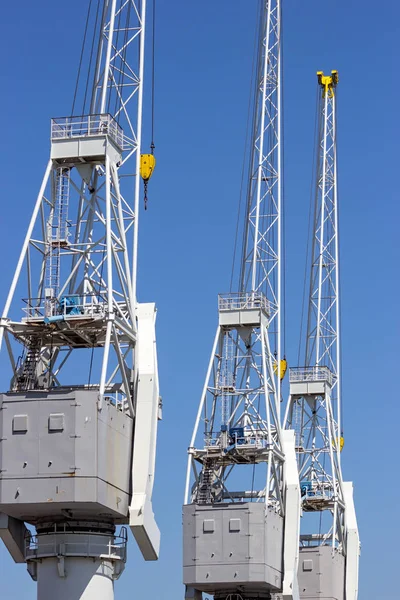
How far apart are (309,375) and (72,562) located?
52.5 m

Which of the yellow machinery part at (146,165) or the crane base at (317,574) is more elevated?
the yellow machinery part at (146,165)

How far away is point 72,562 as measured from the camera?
65.1 meters

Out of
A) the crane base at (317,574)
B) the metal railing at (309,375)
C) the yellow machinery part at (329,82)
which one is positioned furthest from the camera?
the yellow machinery part at (329,82)

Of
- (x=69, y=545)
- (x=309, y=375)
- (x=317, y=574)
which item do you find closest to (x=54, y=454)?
(x=69, y=545)

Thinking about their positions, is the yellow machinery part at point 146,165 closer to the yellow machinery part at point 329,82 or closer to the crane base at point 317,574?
the crane base at point 317,574

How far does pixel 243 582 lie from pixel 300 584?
22184 mm

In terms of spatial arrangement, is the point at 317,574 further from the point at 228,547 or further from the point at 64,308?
the point at 64,308

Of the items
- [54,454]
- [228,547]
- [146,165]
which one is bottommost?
[54,454]

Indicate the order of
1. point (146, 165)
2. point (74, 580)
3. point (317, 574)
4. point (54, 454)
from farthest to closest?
point (317, 574), point (146, 165), point (74, 580), point (54, 454)

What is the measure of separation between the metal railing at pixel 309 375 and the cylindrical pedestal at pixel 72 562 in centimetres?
4913

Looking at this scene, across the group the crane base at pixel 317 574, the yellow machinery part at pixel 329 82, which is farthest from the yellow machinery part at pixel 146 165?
the yellow machinery part at pixel 329 82

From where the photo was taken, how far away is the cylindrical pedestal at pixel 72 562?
212ft

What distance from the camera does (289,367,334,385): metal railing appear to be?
11325 centimetres

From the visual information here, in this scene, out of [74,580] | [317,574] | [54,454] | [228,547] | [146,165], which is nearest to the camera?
[54,454]
